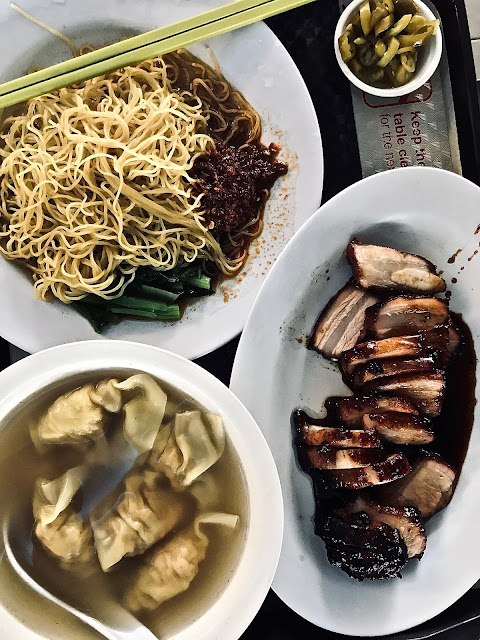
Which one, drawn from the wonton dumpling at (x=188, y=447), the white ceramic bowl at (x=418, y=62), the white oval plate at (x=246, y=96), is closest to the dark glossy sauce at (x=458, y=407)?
the white oval plate at (x=246, y=96)

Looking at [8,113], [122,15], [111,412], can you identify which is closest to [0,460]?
[111,412]

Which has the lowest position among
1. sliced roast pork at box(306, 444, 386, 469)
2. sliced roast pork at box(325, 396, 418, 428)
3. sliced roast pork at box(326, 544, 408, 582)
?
sliced roast pork at box(326, 544, 408, 582)

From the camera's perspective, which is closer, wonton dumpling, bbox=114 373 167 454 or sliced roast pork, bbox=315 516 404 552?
wonton dumpling, bbox=114 373 167 454

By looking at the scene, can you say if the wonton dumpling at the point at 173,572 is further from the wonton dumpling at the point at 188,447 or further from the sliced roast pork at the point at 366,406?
the sliced roast pork at the point at 366,406

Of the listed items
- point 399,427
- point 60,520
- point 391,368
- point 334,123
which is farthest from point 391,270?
point 60,520

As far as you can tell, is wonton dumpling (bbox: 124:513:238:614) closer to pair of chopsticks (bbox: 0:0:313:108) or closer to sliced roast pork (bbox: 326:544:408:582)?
sliced roast pork (bbox: 326:544:408:582)

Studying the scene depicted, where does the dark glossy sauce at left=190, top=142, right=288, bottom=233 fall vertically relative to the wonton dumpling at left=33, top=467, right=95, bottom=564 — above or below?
above

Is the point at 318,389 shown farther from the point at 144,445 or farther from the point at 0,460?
the point at 0,460

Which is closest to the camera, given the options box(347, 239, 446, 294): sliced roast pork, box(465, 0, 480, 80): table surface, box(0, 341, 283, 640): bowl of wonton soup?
box(0, 341, 283, 640): bowl of wonton soup

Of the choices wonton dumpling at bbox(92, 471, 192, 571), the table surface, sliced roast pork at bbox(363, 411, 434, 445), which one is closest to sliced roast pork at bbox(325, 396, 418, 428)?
sliced roast pork at bbox(363, 411, 434, 445)
